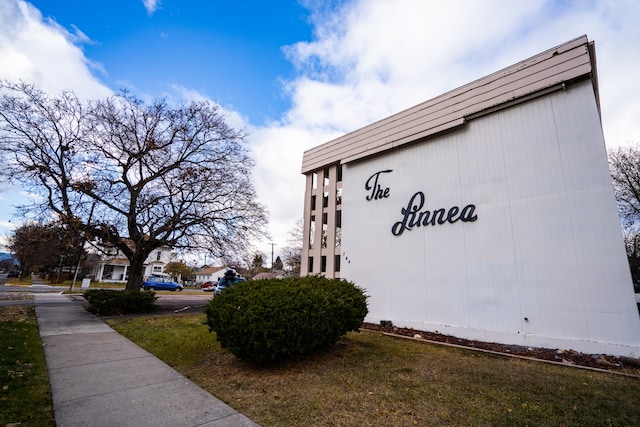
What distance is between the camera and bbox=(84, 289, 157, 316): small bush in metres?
11.8

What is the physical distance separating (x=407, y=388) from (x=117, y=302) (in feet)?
40.3

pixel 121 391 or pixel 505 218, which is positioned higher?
pixel 505 218

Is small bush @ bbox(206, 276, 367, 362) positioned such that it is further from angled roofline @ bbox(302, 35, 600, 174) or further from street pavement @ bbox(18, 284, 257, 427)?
angled roofline @ bbox(302, 35, 600, 174)

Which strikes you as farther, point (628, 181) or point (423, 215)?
point (628, 181)

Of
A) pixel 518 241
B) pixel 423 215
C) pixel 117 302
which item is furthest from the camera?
pixel 117 302

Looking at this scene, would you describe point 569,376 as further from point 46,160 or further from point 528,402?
point 46,160

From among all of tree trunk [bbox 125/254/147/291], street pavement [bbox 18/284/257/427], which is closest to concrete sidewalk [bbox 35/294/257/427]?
street pavement [bbox 18/284/257/427]

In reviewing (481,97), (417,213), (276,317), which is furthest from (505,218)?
(276,317)

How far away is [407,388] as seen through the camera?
449 centimetres

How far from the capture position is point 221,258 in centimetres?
1491

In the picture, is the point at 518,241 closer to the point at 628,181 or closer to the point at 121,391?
the point at 121,391

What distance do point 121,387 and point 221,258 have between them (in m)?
10.6

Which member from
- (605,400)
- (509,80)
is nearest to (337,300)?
(605,400)

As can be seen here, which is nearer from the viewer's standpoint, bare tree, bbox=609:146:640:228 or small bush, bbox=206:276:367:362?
small bush, bbox=206:276:367:362
